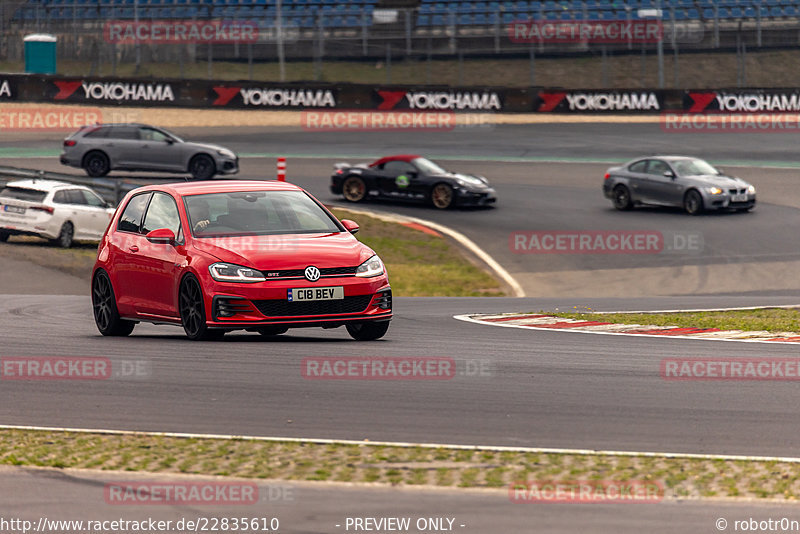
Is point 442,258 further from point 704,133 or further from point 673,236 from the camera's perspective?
point 704,133

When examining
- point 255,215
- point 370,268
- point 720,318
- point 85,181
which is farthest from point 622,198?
point 370,268

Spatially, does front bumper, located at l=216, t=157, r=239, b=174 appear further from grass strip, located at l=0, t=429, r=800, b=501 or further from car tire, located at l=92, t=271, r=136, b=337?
grass strip, located at l=0, t=429, r=800, b=501

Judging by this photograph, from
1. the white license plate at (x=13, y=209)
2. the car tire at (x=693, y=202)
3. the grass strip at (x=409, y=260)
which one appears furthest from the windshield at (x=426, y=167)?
the white license plate at (x=13, y=209)

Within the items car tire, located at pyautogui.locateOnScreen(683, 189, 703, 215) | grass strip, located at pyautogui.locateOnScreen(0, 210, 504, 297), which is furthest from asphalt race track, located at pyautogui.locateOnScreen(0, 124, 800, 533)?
car tire, located at pyautogui.locateOnScreen(683, 189, 703, 215)

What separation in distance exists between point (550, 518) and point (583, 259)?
19.3 m

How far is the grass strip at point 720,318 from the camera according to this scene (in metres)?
12.7

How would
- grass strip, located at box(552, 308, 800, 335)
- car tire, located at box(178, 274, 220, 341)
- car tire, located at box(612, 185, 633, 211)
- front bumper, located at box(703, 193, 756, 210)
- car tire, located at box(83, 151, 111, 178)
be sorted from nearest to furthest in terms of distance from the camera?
car tire, located at box(178, 274, 220, 341), grass strip, located at box(552, 308, 800, 335), front bumper, located at box(703, 193, 756, 210), car tire, located at box(612, 185, 633, 211), car tire, located at box(83, 151, 111, 178)

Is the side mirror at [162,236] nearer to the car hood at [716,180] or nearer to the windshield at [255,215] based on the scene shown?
the windshield at [255,215]

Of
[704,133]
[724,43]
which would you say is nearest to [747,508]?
[704,133]

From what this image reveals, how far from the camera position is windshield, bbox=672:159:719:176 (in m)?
28.3

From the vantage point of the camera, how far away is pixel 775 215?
27703mm

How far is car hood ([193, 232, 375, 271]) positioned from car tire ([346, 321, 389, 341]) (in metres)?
0.75

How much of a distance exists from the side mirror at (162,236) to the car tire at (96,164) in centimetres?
2292

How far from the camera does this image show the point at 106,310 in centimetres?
1145
